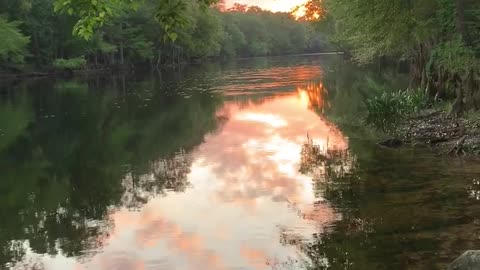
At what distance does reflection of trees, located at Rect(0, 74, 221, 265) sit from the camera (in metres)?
12.5

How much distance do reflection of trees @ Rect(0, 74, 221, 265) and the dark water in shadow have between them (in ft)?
0.19

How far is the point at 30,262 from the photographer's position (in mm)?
10562

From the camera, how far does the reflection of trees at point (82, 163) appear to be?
40.9 feet

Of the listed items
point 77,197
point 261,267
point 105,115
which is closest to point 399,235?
point 261,267

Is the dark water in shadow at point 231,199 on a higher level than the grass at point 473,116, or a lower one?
lower

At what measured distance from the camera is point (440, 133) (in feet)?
63.7

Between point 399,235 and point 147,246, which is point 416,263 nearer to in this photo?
point 399,235

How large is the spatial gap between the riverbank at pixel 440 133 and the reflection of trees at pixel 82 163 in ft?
24.6

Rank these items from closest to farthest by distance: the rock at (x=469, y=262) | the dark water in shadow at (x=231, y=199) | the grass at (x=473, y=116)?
the rock at (x=469, y=262) → the dark water in shadow at (x=231, y=199) → the grass at (x=473, y=116)

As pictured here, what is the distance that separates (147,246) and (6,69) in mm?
77594

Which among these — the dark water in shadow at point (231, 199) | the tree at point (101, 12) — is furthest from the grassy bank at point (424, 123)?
the tree at point (101, 12)

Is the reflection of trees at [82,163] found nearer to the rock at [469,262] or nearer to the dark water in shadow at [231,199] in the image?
the dark water in shadow at [231,199]

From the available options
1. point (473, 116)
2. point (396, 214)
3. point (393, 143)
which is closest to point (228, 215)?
point (396, 214)

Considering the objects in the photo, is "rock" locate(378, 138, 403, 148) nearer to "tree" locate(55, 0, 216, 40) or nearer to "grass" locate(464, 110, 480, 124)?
"grass" locate(464, 110, 480, 124)
